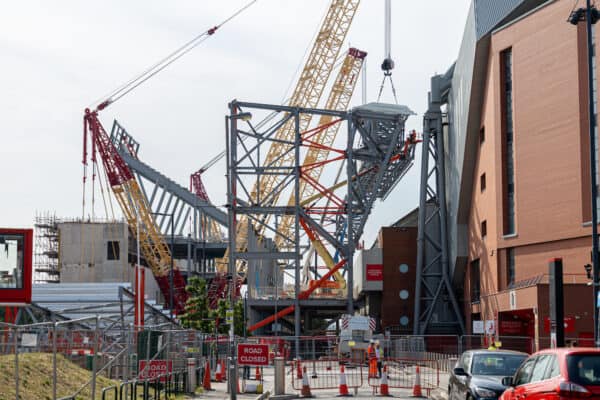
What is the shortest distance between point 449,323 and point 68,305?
28.2 meters

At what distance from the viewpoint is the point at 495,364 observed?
2123 centimetres

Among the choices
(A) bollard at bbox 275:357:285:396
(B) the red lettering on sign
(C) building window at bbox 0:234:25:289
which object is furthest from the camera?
(C) building window at bbox 0:234:25:289

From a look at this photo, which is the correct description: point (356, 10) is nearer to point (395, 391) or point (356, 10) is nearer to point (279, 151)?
point (279, 151)

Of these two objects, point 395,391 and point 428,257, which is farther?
point 428,257

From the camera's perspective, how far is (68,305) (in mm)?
54844

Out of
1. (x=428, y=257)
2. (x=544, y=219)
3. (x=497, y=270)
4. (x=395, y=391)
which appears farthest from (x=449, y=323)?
(x=395, y=391)

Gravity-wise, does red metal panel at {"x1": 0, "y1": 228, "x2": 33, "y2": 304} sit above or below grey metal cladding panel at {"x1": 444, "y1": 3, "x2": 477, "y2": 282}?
below

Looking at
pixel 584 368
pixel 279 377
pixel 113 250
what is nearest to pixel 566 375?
pixel 584 368

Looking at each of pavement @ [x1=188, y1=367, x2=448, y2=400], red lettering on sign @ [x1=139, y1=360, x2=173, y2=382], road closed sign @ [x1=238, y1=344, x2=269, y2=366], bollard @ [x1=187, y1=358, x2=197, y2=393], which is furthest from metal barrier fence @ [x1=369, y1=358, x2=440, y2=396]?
red lettering on sign @ [x1=139, y1=360, x2=173, y2=382]

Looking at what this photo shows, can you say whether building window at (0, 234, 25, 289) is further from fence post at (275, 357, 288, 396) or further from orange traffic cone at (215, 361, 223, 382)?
fence post at (275, 357, 288, 396)

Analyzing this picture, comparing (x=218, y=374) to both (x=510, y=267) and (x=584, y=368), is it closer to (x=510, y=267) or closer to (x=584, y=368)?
(x=584, y=368)

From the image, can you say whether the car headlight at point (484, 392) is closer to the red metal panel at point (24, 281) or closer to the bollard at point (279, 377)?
the bollard at point (279, 377)

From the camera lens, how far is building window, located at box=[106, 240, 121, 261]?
310 ft

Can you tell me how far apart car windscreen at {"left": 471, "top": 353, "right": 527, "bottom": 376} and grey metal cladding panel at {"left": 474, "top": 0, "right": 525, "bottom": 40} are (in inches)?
1459
